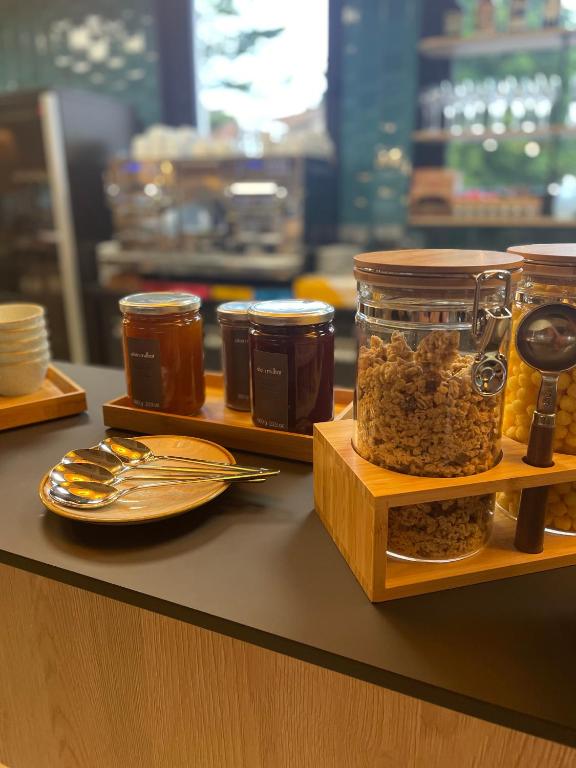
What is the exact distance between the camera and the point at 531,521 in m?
0.66

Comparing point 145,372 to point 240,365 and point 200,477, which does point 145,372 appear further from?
point 200,477

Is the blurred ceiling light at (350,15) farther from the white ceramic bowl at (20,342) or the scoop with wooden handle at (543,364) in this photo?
the scoop with wooden handle at (543,364)

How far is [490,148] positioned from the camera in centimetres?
294

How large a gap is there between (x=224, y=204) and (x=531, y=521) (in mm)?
2743

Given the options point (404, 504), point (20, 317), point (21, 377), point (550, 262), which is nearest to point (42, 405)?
point (21, 377)

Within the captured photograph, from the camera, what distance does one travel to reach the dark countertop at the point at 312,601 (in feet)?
1.71

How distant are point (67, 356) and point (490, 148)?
2535 millimetres

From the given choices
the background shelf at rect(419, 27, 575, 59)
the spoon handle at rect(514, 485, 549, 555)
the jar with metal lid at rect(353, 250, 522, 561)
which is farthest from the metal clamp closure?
the background shelf at rect(419, 27, 575, 59)

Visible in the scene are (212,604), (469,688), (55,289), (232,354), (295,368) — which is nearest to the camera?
(469,688)

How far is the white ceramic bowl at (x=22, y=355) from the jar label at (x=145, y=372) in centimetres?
24

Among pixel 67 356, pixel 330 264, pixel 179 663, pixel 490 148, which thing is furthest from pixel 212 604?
pixel 67 356

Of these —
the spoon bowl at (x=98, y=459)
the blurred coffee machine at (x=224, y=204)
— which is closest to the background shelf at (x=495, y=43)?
the blurred coffee machine at (x=224, y=204)

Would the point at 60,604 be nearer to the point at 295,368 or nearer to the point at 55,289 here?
the point at 295,368

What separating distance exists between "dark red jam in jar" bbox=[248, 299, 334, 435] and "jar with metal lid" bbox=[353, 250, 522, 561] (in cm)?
20
